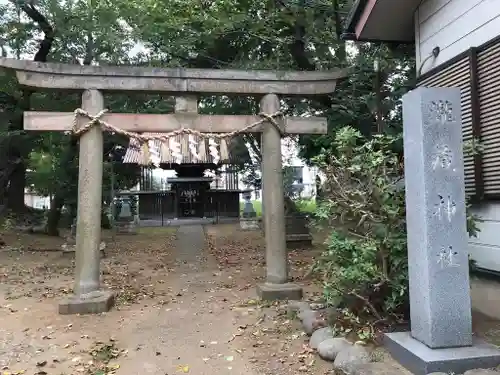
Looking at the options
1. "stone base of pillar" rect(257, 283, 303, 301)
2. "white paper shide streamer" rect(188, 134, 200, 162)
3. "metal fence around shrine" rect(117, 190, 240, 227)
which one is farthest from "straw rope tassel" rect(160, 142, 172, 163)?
"metal fence around shrine" rect(117, 190, 240, 227)

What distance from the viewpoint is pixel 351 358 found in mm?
4109

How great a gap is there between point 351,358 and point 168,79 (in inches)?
208

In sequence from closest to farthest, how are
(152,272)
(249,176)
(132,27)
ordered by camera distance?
(152,272) < (132,27) < (249,176)

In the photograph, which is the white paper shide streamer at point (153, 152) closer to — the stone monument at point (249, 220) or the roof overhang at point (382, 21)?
the roof overhang at point (382, 21)

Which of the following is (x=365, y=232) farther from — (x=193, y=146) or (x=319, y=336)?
(x=193, y=146)

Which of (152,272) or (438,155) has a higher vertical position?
(438,155)

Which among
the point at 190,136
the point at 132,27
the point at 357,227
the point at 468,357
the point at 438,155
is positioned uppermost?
the point at 132,27

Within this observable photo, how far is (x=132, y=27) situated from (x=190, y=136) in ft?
23.8

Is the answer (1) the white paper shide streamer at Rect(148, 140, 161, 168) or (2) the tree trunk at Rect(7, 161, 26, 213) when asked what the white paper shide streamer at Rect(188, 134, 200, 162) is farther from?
(2) the tree trunk at Rect(7, 161, 26, 213)

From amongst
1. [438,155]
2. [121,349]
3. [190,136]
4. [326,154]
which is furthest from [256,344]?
[190,136]

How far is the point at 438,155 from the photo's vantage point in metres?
3.99

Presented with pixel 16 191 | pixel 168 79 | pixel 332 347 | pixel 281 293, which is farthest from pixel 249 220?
pixel 332 347

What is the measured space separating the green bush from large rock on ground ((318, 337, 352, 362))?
0.98 feet

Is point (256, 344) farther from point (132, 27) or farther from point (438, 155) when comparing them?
point (132, 27)
